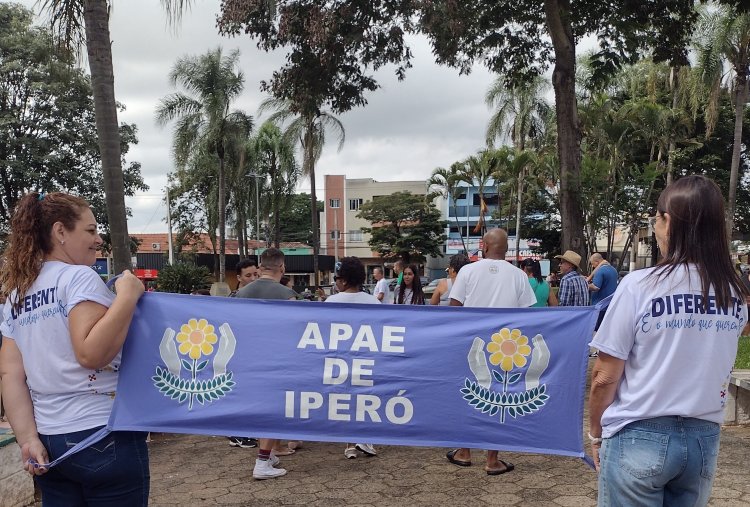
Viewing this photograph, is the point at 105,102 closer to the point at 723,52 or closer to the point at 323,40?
the point at 323,40

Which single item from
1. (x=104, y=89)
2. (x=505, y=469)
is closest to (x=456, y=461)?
(x=505, y=469)

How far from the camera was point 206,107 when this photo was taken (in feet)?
91.9

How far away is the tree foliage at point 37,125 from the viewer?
2292 cm

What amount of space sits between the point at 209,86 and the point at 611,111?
15612mm

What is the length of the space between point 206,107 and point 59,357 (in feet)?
88.8

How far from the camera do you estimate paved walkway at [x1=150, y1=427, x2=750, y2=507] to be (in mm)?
4750

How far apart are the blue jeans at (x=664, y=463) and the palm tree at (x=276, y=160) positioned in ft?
102

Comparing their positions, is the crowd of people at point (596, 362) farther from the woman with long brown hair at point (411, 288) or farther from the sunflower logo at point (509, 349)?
the woman with long brown hair at point (411, 288)

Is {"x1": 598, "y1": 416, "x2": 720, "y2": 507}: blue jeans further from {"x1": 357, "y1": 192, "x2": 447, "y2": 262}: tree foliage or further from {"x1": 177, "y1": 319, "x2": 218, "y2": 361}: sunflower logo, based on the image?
{"x1": 357, "y1": 192, "x2": 447, "y2": 262}: tree foliage

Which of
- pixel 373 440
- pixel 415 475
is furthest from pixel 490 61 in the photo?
pixel 373 440

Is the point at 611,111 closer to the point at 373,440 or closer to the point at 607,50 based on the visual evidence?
the point at 607,50

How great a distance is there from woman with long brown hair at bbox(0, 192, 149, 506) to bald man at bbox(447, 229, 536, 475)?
3.33m

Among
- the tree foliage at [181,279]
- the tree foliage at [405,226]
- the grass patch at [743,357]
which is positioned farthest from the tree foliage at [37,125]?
the tree foliage at [405,226]

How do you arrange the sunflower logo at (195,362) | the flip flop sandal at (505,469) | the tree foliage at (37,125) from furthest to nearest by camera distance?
the tree foliage at (37,125)
the flip flop sandal at (505,469)
the sunflower logo at (195,362)
